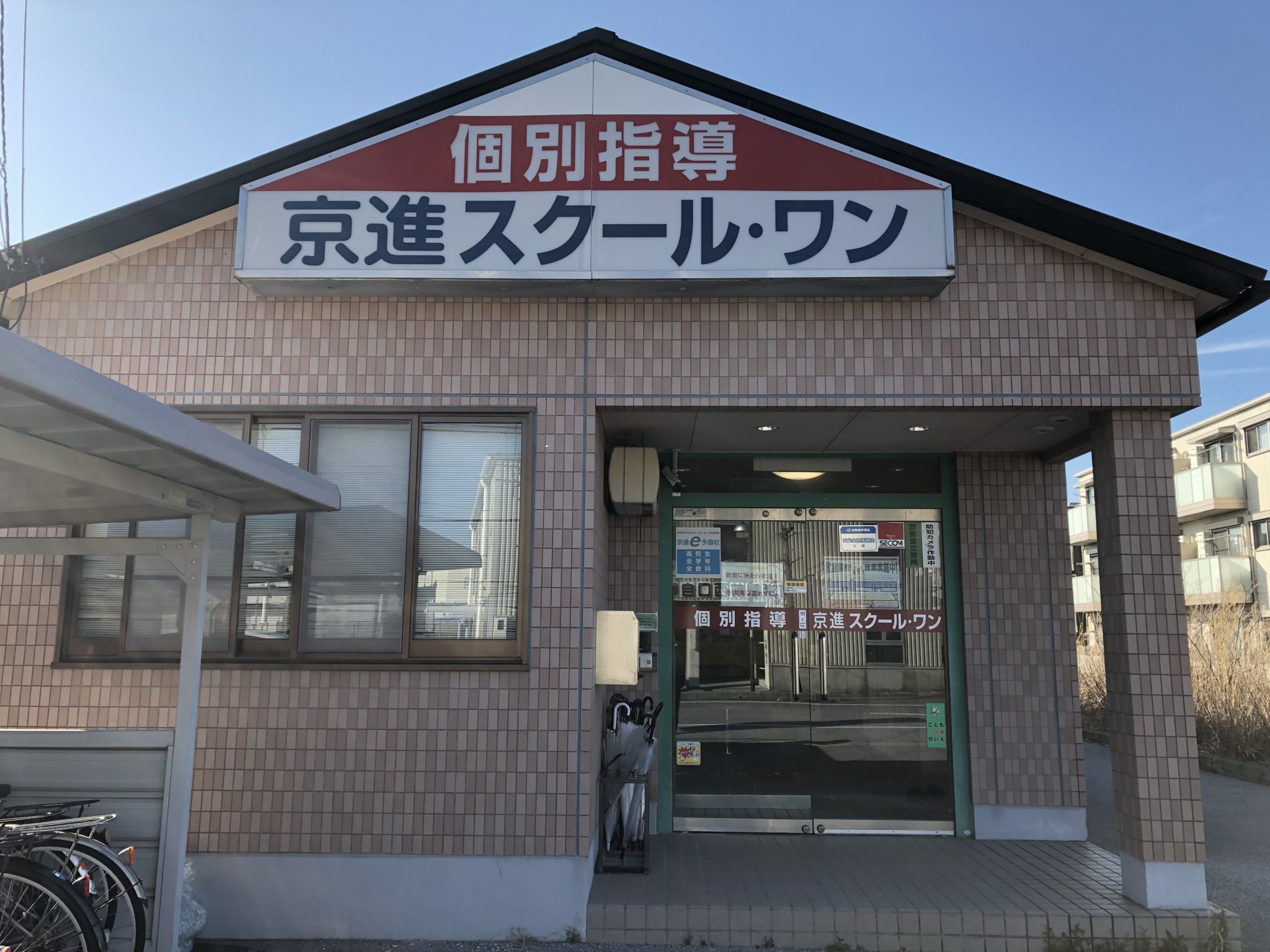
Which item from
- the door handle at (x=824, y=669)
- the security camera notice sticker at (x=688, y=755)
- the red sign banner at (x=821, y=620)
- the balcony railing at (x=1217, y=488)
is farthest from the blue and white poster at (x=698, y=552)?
the balcony railing at (x=1217, y=488)

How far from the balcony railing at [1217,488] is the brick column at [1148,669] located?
24904 millimetres

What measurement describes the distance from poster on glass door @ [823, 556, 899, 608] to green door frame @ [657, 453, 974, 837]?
457 mm

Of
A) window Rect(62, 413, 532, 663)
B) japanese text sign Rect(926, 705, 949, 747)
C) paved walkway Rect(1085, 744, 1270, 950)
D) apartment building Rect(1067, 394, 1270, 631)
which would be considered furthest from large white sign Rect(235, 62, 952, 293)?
apartment building Rect(1067, 394, 1270, 631)

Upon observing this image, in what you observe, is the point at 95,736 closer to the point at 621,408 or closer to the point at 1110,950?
the point at 621,408

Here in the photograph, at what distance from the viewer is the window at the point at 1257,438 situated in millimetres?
26500

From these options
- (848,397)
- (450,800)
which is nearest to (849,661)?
(848,397)

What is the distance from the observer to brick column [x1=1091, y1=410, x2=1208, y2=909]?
210 inches

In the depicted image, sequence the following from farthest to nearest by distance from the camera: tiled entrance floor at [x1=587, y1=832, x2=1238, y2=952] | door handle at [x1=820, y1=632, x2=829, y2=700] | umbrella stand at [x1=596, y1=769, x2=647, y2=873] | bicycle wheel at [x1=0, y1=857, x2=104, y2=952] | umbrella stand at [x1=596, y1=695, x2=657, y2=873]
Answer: door handle at [x1=820, y1=632, x2=829, y2=700] < umbrella stand at [x1=596, y1=695, x2=657, y2=873] < umbrella stand at [x1=596, y1=769, x2=647, y2=873] < tiled entrance floor at [x1=587, y1=832, x2=1238, y2=952] < bicycle wheel at [x1=0, y1=857, x2=104, y2=952]

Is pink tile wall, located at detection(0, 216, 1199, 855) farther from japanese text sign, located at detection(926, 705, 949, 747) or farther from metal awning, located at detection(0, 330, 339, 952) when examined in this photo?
japanese text sign, located at detection(926, 705, 949, 747)

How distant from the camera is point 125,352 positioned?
602 centimetres

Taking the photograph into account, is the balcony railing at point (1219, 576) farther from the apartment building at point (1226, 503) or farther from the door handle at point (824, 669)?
the door handle at point (824, 669)

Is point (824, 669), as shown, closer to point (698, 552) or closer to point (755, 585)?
point (755, 585)

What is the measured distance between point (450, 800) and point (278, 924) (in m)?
1.29

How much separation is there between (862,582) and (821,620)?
0.50 meters
